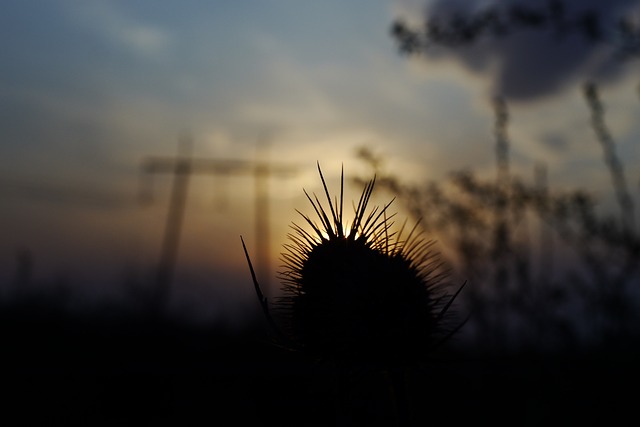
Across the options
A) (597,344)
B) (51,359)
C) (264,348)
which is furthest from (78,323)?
(597,344)

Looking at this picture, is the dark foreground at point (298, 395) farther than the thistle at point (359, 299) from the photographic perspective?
Yes

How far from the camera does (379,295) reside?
199 cm

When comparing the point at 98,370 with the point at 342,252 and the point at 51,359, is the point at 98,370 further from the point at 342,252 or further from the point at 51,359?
the point at 342,252

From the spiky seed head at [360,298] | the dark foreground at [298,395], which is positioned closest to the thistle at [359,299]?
the spiky seed head at [360,298]

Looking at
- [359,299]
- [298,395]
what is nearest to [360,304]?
[359,299]

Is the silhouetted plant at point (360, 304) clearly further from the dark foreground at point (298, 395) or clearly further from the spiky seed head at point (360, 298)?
the dark foreground at point (298, 395)

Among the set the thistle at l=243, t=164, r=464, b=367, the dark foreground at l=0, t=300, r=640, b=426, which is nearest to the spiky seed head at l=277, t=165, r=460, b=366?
the thistle at l=243, t=164, r=464, b=367

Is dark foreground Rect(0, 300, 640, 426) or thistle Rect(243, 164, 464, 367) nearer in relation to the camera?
thistle Rect(243, 164, 464, 367)

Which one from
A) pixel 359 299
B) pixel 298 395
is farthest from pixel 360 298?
pixel 298 395

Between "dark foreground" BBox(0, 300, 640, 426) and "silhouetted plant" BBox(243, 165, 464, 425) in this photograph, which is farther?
"dark foreground" BBox(0, 300, 640, 426)

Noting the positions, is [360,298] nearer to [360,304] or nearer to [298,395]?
[360,304]

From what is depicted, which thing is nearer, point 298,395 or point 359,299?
point 359,299

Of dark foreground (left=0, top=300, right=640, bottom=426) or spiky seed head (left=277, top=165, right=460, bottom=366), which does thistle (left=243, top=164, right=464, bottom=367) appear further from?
dark foreground (left=0, top=300, right=640, bottom=426)

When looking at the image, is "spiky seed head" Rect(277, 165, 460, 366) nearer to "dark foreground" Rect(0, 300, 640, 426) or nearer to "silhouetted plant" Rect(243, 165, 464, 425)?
"silhouetted plant" Rect(243, 165, 464, 425)
